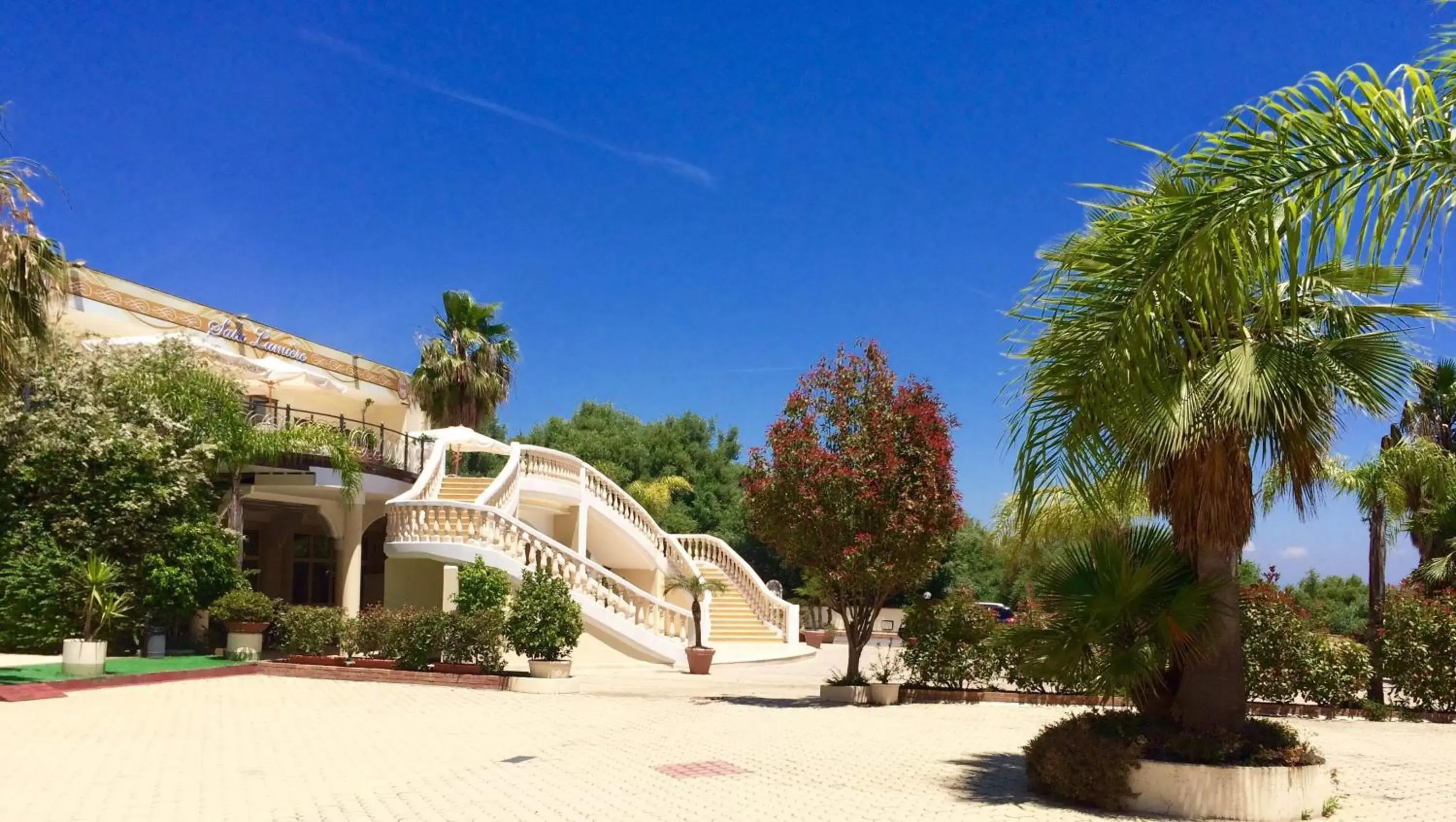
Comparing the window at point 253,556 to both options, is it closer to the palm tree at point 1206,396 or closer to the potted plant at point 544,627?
the potted plant at point 544,627

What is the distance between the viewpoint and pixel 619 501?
32781mm

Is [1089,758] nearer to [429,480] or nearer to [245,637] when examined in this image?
[245,637]

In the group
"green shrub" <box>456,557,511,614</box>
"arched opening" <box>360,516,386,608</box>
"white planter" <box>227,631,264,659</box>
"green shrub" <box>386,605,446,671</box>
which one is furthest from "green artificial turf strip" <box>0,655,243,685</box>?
"arched opening" <box>360,516,386,608</box>

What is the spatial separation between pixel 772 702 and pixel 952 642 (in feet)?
9.49

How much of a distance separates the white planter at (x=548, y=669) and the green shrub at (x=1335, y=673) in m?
11.1

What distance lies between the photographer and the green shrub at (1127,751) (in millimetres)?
8492

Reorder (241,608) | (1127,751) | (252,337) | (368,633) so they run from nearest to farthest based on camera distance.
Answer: (1127,751)
(368,633)
(241,608)
(252,337)

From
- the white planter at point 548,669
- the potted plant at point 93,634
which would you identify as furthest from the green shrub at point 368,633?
the potted plant at point 93,634

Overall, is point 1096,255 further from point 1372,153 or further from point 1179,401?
point 1179,401

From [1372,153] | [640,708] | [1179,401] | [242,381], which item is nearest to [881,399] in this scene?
[640,708]

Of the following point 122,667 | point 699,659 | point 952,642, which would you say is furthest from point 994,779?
point 122,667

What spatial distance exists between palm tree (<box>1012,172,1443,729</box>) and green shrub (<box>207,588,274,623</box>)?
17485mm

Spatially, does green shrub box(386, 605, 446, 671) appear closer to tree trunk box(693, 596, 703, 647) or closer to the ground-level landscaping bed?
tree trunk box(693, 596, 703, 647)

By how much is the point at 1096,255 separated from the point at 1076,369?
0.77 m
